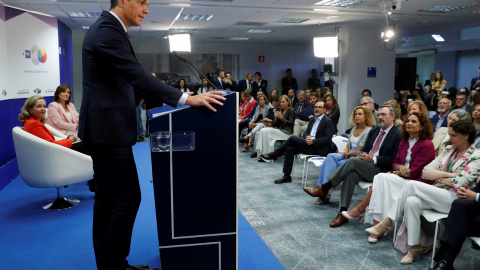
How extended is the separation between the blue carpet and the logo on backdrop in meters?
3.48

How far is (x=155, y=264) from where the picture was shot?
2684 millimetres

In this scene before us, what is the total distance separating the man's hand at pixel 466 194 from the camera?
107 inches

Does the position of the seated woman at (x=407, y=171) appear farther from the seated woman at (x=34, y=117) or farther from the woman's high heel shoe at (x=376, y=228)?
the seated woman at (x=34, y=117)

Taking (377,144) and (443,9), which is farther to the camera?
(443,9)

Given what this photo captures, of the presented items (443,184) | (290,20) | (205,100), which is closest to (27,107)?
(205,100)

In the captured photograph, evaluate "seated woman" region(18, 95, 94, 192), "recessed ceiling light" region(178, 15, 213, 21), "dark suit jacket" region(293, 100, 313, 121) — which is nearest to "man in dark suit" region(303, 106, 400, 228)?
"seated woman" region(18, 95, 94, 192)

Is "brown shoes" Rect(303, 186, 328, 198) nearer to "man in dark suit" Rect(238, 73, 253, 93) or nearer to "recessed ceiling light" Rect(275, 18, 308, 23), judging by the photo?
"recessed ceiling light" Rect(275, 18, 308, 23)

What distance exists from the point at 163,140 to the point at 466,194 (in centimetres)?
222

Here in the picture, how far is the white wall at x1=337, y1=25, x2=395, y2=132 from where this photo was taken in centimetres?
959

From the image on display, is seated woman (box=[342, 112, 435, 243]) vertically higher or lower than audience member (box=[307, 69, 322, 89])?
lower

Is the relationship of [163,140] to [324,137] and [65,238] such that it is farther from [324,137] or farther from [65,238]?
[324,137]

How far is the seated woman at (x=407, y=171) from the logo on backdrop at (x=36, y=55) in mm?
6458

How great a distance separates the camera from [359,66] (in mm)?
9680

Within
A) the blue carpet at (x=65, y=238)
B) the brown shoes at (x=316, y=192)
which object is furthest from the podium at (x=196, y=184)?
the brown shoes at (x=316, y=192)
